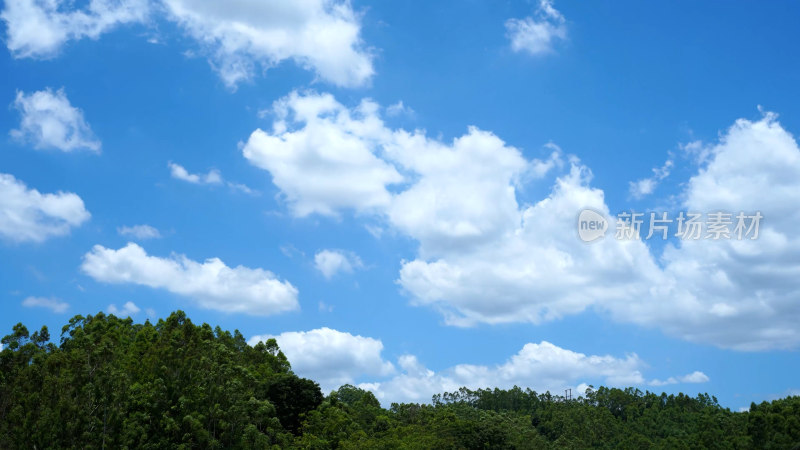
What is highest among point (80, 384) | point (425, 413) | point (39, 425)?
point (425, 413)

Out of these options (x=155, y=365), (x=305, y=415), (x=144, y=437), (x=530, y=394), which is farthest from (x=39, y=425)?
(x=530, y=394)

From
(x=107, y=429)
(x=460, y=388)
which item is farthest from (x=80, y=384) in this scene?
(x=460, y=388)

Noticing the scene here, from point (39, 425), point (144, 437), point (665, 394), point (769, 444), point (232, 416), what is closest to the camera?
point (39, 425)

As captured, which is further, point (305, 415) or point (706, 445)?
point (706, 445)

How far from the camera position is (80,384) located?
2669 centimetres

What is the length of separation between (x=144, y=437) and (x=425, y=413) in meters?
26.4

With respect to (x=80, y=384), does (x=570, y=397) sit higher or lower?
higher

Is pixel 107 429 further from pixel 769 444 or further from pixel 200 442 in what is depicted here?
pixel 769 444

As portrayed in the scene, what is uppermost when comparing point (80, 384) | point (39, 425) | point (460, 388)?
point (460, 388)

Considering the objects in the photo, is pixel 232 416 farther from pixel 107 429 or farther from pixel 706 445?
pixel 706 445

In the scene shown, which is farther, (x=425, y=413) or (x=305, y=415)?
(x=425, y=413)

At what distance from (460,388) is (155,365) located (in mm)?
68877

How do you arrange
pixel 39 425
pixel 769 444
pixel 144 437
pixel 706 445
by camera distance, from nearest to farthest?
pixel 39 425
pixel 144 437
pixel 769 444
pixel 706 445

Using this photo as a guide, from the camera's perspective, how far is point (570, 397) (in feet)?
319
